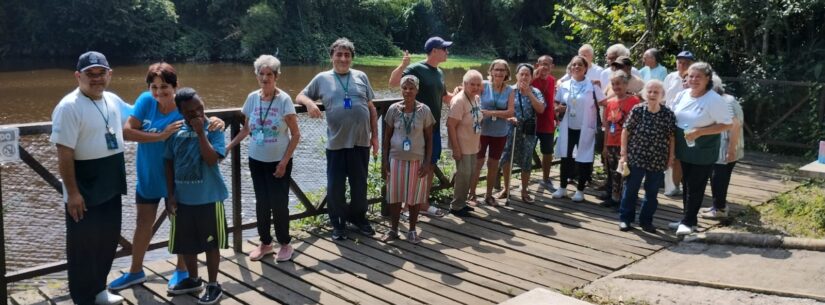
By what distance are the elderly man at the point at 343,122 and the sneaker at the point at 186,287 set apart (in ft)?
4.52

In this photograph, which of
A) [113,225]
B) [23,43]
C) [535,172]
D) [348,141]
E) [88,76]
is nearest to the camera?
[88,76]

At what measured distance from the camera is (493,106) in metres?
6.32

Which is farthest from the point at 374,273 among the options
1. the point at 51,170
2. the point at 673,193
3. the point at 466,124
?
the point at 51,170

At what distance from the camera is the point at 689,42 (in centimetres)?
1059

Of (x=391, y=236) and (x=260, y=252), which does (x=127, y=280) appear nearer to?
(x=260, y=252)

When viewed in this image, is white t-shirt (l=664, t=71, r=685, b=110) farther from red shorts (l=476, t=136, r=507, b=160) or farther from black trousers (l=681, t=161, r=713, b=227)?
red shorts (l=476, t=136, r=507, b=160)

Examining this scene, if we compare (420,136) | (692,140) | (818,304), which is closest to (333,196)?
(420,136)

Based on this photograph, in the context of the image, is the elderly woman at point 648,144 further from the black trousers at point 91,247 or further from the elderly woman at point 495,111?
the black trousers at point 91,247

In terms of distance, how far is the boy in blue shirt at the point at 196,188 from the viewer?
4.05m

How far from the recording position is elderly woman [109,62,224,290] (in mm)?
4059

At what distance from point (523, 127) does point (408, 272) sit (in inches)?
91.2

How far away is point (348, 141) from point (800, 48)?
770 centimetres

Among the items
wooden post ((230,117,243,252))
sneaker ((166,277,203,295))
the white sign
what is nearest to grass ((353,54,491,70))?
wooden post ((230,117,243,252))

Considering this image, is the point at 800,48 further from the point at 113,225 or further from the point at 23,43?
the point at 23,43
